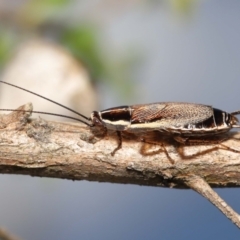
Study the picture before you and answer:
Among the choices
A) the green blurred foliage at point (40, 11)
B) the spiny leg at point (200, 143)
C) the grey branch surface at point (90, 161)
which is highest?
the green blurred foliage at point (40, 11)

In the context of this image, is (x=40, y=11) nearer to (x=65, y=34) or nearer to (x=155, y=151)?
(x=65, y=34)

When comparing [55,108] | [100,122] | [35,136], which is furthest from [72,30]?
[35,136]

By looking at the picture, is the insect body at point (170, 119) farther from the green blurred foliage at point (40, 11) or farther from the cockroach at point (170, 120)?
the green blurred foliage at point (40, 11)

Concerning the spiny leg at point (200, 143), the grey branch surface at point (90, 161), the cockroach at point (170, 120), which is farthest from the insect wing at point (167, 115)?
the grey branch surface at point (90, 161)

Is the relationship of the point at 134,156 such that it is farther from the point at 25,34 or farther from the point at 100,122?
the point at 25,34

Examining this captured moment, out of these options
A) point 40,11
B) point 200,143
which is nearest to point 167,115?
point 200,143

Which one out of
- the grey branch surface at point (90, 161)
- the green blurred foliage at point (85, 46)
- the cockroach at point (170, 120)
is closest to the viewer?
the grey branch surface at point (90, 161)

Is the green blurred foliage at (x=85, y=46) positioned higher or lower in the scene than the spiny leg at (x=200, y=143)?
higher
